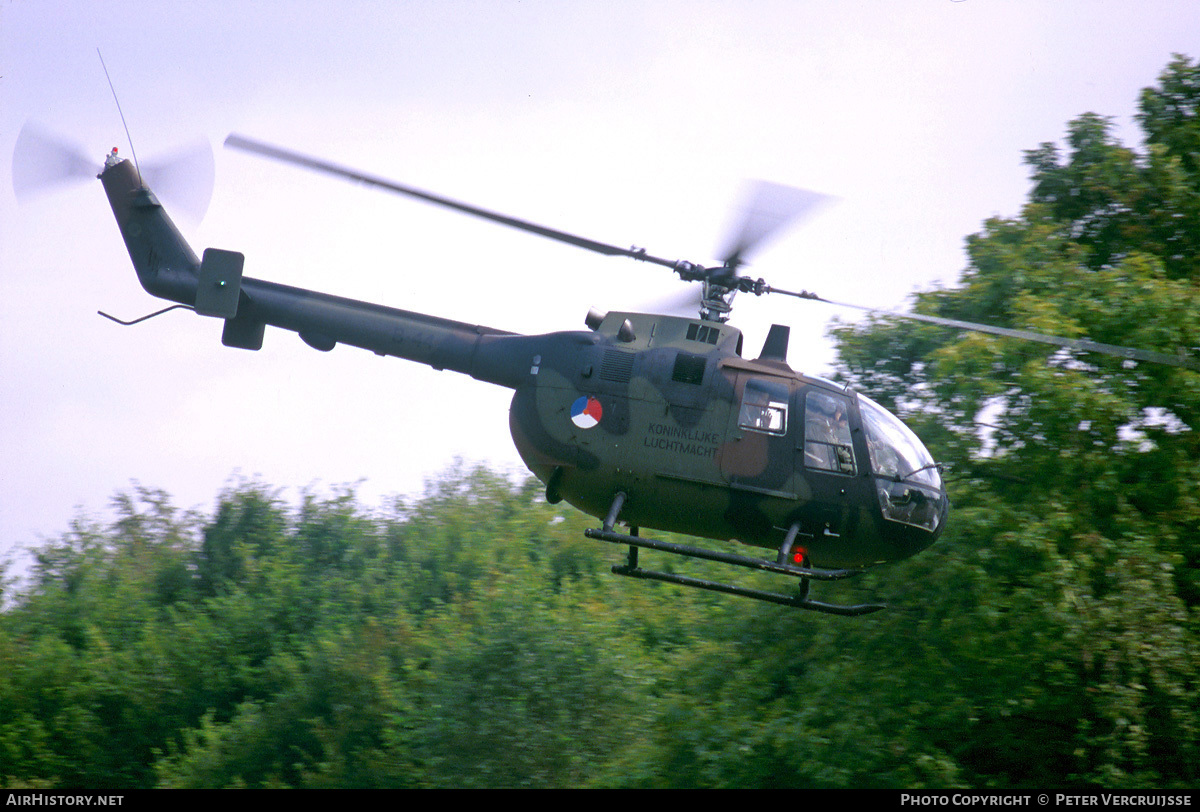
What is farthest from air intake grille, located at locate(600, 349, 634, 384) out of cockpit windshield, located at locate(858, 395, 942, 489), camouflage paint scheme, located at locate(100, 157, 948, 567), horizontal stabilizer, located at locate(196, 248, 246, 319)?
horizontal stabilizer, located at locate(196, 248, 246, 319)

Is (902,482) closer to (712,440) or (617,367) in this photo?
(712,440)

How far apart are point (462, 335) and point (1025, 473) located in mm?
7859

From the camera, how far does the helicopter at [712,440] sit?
32.7 feet

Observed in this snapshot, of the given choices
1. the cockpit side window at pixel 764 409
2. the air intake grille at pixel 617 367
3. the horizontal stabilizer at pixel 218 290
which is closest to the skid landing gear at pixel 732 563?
the cockpit side window at pixel 764 409

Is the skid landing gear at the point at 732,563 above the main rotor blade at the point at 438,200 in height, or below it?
below

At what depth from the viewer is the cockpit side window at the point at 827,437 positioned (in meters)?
10.0

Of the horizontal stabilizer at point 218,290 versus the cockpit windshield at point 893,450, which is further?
the horizontal stabilizer at point 218,290

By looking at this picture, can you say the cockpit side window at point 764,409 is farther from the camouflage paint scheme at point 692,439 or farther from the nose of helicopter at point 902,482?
the nose of helicopter at point 902,482

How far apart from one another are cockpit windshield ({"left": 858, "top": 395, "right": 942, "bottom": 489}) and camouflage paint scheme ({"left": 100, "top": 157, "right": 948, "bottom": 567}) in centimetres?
8

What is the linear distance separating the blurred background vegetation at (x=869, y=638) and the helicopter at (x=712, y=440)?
423cm

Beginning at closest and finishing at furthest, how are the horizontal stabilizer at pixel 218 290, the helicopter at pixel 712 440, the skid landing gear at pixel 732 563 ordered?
the skid landing gear at pixel 732 563 → the helicopter at pixel 712 440 → the horizontal stabilizer at pixel 218 290

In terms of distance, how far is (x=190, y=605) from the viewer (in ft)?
88.7

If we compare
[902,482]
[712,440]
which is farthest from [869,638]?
[712,440]

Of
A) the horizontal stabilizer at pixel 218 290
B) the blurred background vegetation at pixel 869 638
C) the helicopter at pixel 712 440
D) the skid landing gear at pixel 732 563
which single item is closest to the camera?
the skid landing gear at pixel 732 563
